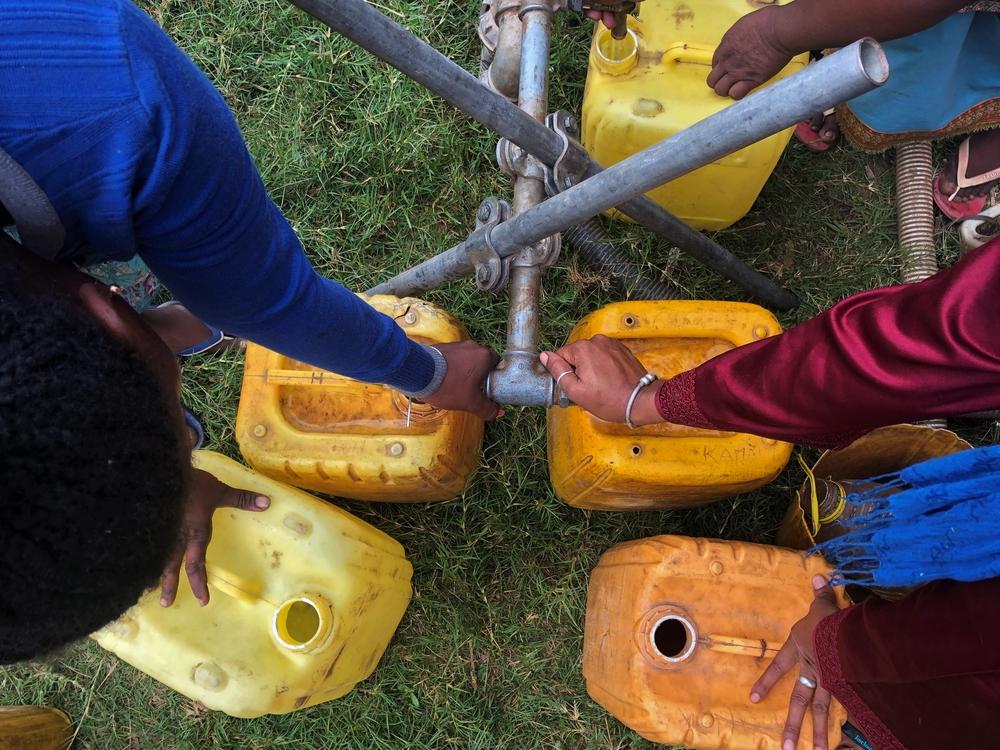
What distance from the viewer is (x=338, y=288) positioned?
932 millimetres

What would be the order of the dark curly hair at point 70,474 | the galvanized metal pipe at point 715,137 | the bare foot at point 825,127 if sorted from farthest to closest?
1. the bare foot at point 825,127
2. the galvanized metal pipe at point 715,137
3. the dark curly hair at point 70,474

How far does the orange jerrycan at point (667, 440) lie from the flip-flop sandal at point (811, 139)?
Answer: 0.79 meters

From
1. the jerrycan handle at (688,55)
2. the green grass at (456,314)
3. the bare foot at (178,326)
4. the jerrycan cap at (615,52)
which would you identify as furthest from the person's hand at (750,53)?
the bare foot at (178,326)

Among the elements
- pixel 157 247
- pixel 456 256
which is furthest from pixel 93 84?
pixel 456 256

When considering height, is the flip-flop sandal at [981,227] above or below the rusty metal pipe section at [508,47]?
below

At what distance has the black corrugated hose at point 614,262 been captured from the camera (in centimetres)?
170

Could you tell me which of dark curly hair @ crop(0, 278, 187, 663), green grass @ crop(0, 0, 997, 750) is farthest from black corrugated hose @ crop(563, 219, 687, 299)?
dark curly hair @ crop(0, 278, 187, 663)

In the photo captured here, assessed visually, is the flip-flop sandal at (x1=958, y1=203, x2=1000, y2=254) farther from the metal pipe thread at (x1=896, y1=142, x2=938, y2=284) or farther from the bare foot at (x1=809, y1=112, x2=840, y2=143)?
the bare foot at (x1=809, y1=112, x2=840, y2=143)

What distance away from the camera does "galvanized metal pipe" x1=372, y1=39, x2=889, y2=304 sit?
2.07ft

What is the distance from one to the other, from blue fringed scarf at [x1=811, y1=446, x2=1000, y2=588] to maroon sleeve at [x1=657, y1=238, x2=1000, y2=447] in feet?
0.63

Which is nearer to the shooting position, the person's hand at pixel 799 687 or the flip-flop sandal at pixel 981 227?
the person's hand at pixel 799 687

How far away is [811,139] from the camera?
1842 millimetres

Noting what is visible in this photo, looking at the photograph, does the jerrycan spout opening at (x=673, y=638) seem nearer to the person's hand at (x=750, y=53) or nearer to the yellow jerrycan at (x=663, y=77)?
the yellow jerrycan at (x=663, y=77)

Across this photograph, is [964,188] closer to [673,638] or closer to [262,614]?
[673,638]
